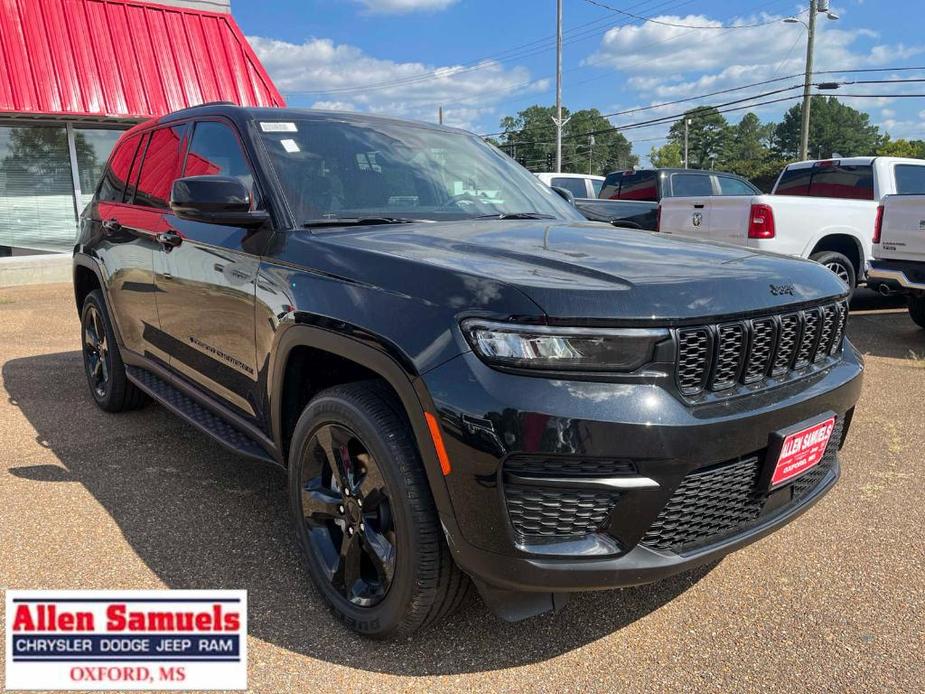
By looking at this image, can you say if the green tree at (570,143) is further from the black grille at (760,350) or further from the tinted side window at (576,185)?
the black grille at (760,350)

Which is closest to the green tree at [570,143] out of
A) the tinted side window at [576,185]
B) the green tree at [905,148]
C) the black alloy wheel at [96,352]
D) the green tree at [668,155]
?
the green tree at [668,155]

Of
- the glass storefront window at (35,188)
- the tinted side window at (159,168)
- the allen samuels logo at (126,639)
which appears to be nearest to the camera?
the allen samuels logo at (126,639)

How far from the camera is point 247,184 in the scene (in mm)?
3117

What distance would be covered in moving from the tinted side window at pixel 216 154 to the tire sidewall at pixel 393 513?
43.1 inches

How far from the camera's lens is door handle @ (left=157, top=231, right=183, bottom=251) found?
3.60 m

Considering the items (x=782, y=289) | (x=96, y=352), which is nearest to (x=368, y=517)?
(x=782, y=289)

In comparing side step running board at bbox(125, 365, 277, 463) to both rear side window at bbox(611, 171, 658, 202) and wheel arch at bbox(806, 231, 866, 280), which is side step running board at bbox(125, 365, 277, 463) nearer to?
wheel arch at bbox(806, 231, 866, 280)

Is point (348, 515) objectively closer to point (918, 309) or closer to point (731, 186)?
point (918, 309)

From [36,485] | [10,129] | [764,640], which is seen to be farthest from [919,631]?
[10,129]

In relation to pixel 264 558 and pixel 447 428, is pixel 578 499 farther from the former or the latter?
pixel 264 558

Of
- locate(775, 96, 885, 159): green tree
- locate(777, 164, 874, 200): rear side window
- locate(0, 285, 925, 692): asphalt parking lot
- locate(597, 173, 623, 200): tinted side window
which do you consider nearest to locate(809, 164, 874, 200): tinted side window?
locate(777, 164, 874, 200): rear side window

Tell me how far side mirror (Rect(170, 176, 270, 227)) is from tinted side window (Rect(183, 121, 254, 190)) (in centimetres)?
21

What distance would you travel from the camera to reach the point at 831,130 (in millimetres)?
105312

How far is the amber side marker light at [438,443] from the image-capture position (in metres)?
2.07
